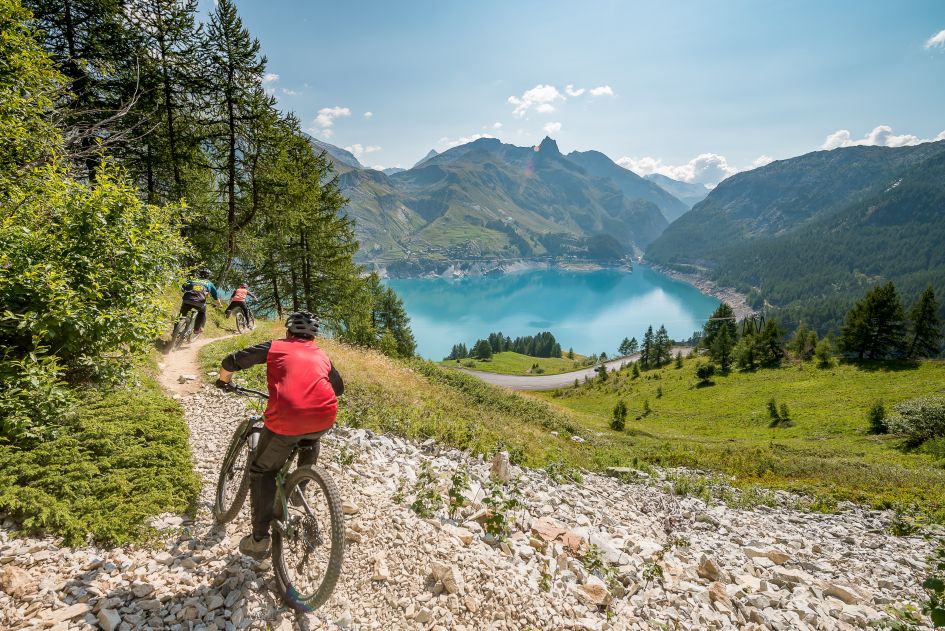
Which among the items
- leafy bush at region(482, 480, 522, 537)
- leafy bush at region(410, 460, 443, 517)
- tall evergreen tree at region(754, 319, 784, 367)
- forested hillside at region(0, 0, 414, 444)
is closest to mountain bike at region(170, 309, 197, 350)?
forested hillside at region(0, 0, 414, 444)

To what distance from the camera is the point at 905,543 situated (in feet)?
33.4

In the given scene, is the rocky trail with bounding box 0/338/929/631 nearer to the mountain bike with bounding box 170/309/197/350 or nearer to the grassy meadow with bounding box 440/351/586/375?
the mountain bike with bounding box 170/309/197/350

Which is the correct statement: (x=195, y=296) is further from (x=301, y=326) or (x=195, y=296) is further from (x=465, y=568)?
(x=465, y=568)

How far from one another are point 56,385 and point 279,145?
18470 millimetres

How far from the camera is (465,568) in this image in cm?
550

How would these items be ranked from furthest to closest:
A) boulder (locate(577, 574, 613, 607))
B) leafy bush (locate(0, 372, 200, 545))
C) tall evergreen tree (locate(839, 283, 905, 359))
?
tall evergreen tree (locate(839, 283, 905, 359)), boulder (locate(577, 574, 613, 607)), leafy bush (locate(0, 372, 200, 545))

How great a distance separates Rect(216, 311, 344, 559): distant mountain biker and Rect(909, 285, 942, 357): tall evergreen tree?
267ft

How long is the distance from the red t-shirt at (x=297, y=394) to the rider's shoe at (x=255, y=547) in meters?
1.53

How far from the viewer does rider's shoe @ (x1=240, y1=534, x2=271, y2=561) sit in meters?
4.83

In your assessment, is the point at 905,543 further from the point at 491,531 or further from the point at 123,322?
the point at 123,322

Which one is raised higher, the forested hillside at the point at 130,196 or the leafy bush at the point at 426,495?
the forested hillside at the point at 130,196

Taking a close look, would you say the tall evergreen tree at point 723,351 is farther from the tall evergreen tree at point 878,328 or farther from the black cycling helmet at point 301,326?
the black cycling helmet at point 301,326

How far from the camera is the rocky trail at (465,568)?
4.24 meters

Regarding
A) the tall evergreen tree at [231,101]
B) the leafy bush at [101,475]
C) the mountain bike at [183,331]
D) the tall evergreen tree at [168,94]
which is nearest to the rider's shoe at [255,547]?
the leafy bush at [101,475]
